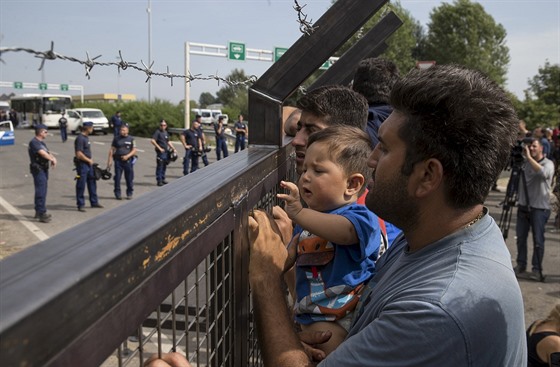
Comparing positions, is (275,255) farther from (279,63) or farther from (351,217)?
(279,63)

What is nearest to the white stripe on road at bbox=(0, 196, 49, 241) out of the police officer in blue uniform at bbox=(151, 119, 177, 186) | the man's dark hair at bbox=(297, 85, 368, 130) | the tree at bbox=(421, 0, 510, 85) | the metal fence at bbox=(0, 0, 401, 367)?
the police officer in blue uniform at bbox=(151, 119, 177, 186)

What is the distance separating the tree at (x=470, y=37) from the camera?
164 feet

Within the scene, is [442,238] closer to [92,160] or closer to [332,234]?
[332,234]

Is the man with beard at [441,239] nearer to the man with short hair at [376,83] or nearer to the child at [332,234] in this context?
the child at [332,234]

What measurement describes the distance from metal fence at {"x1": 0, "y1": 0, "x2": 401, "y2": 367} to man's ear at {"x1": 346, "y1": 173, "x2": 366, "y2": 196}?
12.5 inches

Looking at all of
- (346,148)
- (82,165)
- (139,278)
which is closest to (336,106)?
(346,148)

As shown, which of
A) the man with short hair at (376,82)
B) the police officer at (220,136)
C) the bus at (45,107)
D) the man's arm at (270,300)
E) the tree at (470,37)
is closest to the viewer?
the man's arm at (270,300)

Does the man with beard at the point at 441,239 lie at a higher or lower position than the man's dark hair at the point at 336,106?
lower

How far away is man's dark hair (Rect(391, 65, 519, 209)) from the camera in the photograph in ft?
4.39

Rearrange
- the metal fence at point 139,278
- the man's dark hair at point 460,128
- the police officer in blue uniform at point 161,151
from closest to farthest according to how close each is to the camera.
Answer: the metal fence at point 139,278, the man's dark hair at point 460,128, the police officer in blue uniform at point 161,151

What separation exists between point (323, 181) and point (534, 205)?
269 inches

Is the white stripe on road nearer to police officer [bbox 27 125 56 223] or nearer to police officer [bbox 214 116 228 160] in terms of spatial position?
police officer [bbox 27 125 56 223]

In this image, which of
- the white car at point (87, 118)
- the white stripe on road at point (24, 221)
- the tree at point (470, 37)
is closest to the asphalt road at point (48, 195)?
the white stripe on road at point (24, 221)

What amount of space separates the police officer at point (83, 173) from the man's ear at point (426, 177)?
40.8ft
